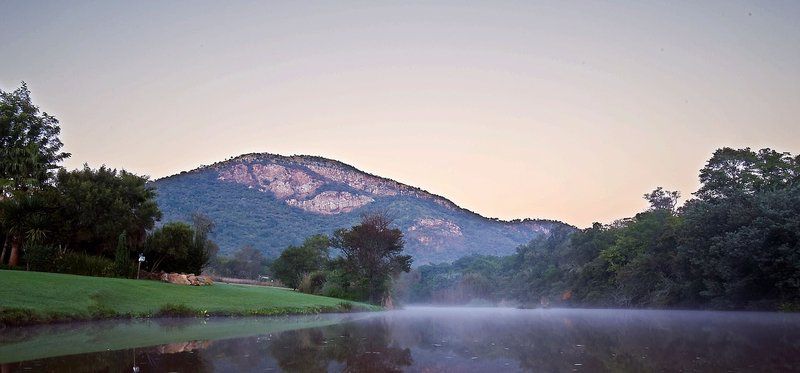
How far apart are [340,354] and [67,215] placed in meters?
31.5

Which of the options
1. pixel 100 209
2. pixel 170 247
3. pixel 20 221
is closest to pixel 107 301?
pixel 20 221

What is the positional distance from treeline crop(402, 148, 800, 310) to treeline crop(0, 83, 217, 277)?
39.3 meters

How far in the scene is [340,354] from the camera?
12602 millimetres

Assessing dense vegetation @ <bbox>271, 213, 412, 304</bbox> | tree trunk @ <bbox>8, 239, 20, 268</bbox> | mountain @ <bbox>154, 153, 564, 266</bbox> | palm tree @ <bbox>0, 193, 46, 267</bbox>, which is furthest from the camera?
mountain @ <bbox>154, 153, 564, 266</bbox>

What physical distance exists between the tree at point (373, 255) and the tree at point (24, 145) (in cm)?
2733

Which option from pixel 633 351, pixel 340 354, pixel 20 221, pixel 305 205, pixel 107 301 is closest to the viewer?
pixel 340 354

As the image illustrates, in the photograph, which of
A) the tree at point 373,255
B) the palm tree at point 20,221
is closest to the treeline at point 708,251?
the tree at point 373,255

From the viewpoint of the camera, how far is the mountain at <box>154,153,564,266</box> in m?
113

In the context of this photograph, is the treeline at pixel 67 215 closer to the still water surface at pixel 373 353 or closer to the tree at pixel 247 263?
the still water surface at pixel 373 353

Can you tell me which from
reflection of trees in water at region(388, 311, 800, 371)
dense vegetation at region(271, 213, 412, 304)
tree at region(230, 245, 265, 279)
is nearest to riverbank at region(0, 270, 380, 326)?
reflection of trees in water at region(388, 311, 800, 371)

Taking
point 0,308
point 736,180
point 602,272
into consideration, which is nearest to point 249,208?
point 602,272

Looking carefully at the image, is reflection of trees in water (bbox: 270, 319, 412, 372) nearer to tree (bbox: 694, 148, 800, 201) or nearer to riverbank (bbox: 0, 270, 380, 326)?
riverbank (bbox: 0, 270, 380, 326)

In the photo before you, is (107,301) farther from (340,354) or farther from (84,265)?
(340,354)

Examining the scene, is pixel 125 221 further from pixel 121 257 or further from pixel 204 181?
pixel 204 181
